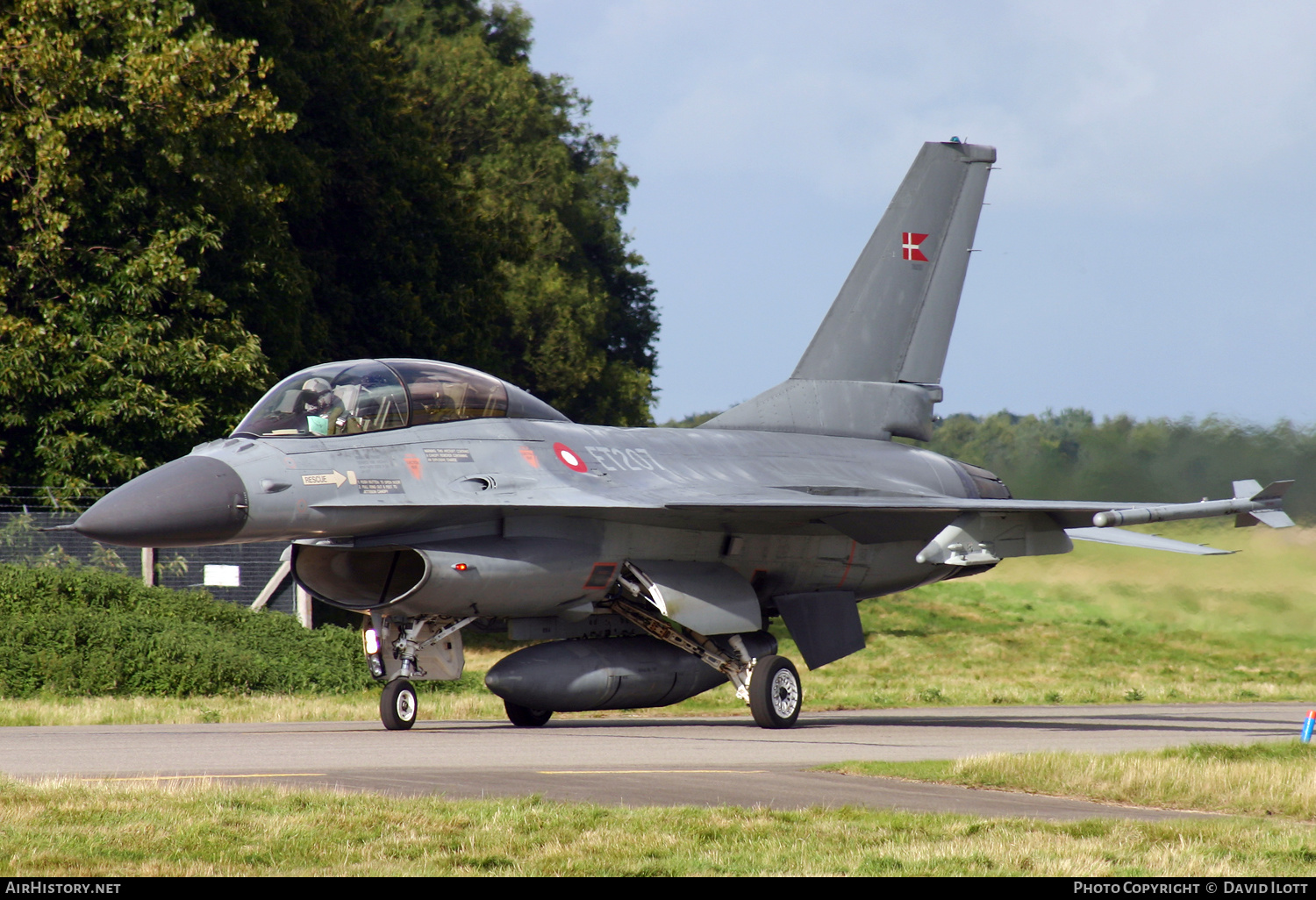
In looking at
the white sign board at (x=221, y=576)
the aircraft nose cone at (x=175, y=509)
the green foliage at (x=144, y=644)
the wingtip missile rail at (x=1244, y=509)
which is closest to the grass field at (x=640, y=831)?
the green foliage at (x=144, y=644)

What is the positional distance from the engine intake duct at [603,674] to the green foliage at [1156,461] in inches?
339

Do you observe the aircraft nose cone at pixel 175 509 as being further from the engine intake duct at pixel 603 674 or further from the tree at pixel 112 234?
the tree at pixel 112 234

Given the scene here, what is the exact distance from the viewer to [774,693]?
1528cm

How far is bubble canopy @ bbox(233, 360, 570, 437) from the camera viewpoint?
A: 13.1 metres

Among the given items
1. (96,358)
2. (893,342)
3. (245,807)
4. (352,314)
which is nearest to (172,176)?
(96,358)

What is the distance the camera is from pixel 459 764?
10.5 metres

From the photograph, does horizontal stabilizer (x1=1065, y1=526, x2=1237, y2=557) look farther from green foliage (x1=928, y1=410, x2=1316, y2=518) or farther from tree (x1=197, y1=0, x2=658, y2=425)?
tree (x1=197, y1=0, x2=658, y2=425)

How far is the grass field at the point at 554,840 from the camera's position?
6.23 meters

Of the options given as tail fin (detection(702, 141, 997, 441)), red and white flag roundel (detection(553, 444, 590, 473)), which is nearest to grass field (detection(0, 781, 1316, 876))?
red and white flag roundel (detection(553, 444, 590, 473))

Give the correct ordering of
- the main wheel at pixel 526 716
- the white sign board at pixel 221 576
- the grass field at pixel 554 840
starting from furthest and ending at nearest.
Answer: the white sign board at pixel 221 576
the main wheel at pixel 526 716
the grass field at pixel 554 840

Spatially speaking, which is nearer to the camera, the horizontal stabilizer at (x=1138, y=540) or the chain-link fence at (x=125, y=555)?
the horizontal stabilizer at (x=1138, y=540)

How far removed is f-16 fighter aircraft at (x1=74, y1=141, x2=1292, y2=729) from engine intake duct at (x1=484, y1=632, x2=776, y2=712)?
27 millimetres

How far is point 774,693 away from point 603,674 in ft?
6.42

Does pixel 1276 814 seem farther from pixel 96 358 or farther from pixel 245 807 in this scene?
pixel 96 358
